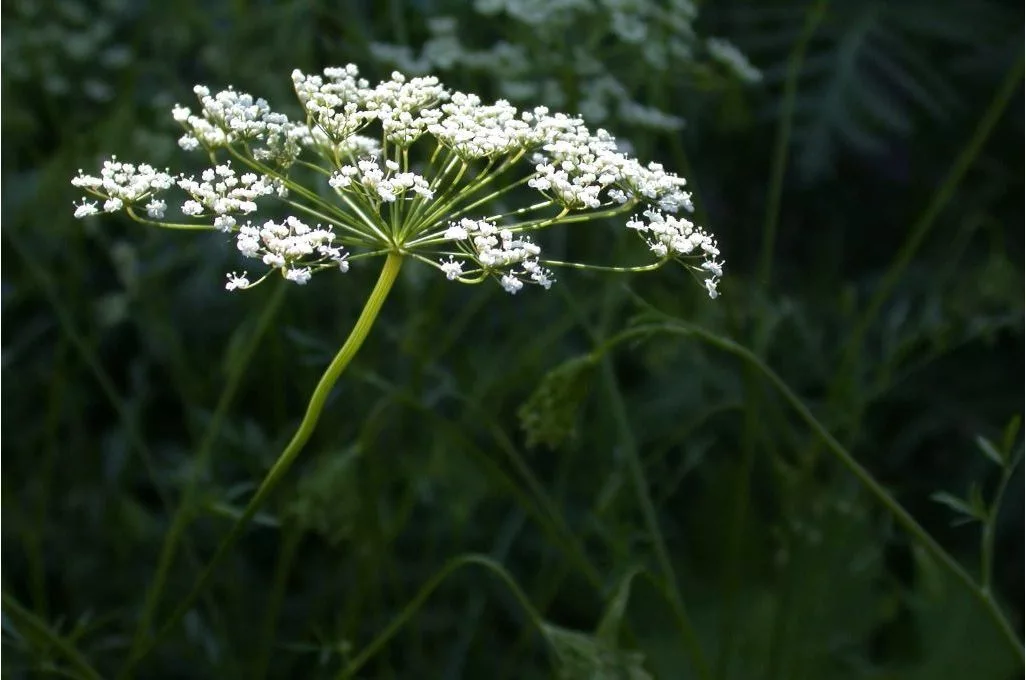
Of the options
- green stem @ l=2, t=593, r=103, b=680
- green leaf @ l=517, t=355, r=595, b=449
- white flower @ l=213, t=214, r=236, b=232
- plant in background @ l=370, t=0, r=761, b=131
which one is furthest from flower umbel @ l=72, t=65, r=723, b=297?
plant in background @ l=370, t=0, r=761, b=131

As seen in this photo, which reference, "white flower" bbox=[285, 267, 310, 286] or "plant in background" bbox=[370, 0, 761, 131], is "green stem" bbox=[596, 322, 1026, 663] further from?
"plant in background" bbox=[370, 0, 761, 131]

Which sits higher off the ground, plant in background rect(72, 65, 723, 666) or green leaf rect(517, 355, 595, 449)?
plant in background rect(72, 65, 723, 666)

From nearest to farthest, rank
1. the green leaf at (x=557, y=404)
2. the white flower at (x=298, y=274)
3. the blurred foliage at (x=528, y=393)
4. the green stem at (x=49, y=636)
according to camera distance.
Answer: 1. the white flower at (x=298, y=274)
2. the green stem at (x=49, y=636)
3. the green leaf at (x=557, y=404)
4. the blurred foliage at (x=528, y=393)

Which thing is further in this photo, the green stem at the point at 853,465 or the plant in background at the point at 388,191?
the green stem at the point at 853,465

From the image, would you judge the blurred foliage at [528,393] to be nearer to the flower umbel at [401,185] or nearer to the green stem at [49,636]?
the green stem at [49,636]

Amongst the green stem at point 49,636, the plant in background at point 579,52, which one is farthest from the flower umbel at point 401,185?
the plant in background at point 579,52

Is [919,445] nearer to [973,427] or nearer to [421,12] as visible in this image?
[973,427]

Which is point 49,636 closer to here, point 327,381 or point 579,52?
point 327,381

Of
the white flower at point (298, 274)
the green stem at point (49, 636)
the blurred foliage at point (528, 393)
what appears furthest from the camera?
the blurred foliage at point (528, 393)
